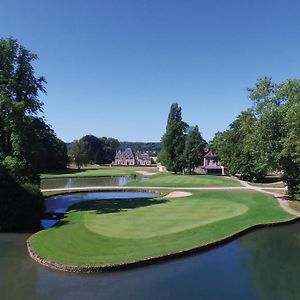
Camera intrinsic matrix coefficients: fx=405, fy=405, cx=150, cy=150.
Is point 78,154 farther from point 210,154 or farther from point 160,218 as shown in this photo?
point 160,218

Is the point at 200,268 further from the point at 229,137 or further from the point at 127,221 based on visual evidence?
the point at 229,137

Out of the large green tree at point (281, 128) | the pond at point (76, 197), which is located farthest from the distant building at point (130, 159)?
the large green tree at point (281, 128)

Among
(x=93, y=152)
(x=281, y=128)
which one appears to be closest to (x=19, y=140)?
(x=281, y=128)

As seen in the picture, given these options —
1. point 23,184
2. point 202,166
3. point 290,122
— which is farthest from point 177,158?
point 23,184

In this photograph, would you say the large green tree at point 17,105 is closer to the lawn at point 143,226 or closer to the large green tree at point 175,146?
the lawn at point 143,226

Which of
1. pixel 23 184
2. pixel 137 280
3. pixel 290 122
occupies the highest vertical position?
pixel 290 122
